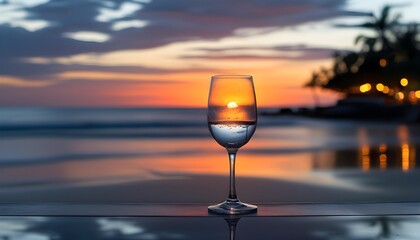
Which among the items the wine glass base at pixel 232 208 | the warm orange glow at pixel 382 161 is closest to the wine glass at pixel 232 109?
the wine glass base at pixel 232 208

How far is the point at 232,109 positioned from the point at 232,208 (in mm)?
352

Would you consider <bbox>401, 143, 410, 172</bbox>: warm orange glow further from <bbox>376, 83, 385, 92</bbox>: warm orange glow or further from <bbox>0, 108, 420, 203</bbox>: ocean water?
<bbox>376, 83, 385, 92</bbox>: warm orange glow

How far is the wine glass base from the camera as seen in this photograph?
83.5 inches

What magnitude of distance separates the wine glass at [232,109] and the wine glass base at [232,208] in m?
0.23

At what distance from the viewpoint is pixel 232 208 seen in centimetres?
214

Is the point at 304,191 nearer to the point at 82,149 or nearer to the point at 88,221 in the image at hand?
the point at 88,221

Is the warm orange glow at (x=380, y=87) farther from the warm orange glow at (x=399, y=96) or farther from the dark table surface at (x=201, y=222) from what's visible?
the dark table surface at (x=201, y=222)

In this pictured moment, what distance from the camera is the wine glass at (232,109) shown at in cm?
197

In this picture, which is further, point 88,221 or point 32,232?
point 88,221

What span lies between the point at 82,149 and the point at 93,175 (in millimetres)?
5873

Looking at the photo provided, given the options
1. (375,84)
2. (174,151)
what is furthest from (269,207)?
(375,84)

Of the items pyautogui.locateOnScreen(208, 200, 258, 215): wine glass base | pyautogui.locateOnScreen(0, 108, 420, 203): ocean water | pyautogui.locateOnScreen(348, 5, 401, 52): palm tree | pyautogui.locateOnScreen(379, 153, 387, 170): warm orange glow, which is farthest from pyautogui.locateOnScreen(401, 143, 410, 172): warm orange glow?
pyautogui.locateOnScreen(348, 5, 401, 52): palm tree

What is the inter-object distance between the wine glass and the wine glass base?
0.23 meters

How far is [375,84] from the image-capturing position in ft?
160
